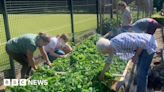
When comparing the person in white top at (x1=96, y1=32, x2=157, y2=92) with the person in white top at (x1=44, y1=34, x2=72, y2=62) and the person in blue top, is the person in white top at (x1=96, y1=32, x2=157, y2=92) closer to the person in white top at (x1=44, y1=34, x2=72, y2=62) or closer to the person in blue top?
the person in blue top

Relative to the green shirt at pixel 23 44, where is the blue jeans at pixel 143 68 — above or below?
below

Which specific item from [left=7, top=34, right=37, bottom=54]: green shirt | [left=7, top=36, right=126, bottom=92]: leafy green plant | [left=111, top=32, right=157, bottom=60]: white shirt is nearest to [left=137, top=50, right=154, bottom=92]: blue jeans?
[left=111, top=32, right=157, bottom=60]: white shirt

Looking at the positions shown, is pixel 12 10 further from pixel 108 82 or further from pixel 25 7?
pixel 108 82

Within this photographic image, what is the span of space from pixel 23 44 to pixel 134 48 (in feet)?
6.89

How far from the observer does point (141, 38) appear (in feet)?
20.3

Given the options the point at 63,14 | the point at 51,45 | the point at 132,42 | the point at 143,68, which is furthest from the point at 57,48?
the point at 63,14

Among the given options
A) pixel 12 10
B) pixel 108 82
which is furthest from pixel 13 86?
pixel 12 10

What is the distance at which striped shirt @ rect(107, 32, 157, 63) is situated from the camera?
19.3 feet

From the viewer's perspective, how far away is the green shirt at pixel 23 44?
641 centimetres

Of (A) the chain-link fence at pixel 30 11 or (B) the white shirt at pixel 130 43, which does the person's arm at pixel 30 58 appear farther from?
(B) the white shirt at pixel 130 43

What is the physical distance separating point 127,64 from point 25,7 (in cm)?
287

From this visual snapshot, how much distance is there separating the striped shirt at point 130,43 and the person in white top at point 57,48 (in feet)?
6.24

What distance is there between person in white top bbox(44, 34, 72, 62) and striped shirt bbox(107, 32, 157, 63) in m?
1.90

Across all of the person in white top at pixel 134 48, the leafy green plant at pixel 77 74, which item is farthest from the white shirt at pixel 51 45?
the person in white top at pixel 134 48
